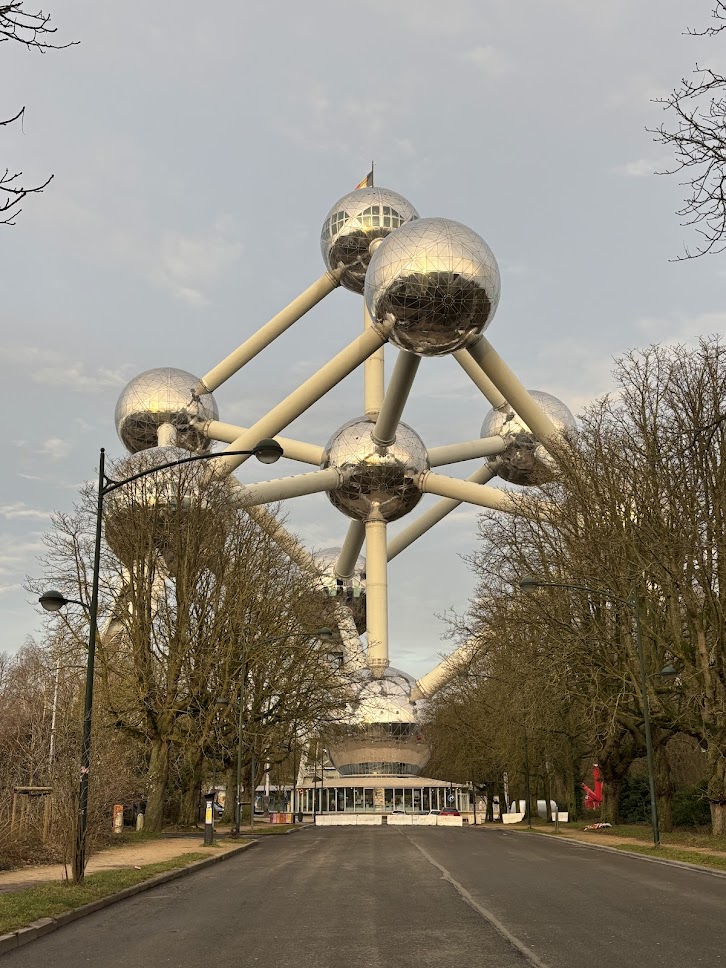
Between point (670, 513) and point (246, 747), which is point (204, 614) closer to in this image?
point (246, 747)

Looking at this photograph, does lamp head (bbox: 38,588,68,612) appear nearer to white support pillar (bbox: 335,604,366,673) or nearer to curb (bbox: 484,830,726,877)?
curb (bbox: 484,830,726,877)

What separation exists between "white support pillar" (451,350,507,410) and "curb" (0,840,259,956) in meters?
38.7

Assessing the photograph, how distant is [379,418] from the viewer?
46.4 meters

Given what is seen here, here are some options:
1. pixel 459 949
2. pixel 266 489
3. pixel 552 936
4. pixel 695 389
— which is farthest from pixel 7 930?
pixel 266 489

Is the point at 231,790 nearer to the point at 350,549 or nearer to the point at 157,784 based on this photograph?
the point at 157,784

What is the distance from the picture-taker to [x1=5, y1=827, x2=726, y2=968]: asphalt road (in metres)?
8.97

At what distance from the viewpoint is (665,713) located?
29188mm

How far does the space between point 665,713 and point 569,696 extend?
296 centimetres

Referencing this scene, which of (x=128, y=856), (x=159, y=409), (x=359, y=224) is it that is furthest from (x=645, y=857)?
(x=359, y=224)

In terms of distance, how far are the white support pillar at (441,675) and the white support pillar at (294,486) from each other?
33.5 ft

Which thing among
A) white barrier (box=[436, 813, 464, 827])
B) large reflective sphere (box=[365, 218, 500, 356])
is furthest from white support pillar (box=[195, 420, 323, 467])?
white barrier (box=[436, 813, 464, 827])

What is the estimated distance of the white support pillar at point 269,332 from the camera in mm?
53688

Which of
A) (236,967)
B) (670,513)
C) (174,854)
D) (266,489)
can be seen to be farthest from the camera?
(266,489)

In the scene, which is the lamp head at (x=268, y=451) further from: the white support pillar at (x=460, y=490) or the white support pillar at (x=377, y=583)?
the white support pillar at (x=377, y=583)
